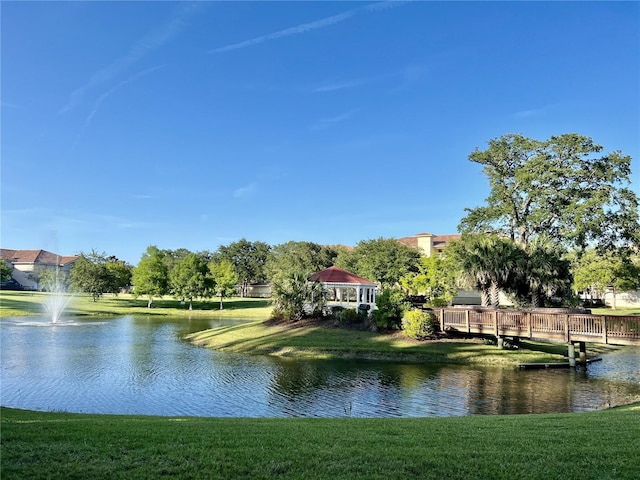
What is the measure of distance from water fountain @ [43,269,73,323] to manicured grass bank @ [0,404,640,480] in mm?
37531

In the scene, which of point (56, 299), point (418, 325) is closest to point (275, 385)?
point (418, 325)

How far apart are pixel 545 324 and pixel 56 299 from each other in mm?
46601

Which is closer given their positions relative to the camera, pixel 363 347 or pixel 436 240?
pixel 363 347

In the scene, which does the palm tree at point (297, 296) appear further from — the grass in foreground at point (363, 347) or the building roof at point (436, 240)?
the building roof at point (436, 240)

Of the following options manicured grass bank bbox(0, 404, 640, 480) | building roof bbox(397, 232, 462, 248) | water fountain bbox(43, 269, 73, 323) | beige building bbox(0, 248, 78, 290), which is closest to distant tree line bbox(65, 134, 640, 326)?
manicured grass bank bbox(0, 404, 640, 480)

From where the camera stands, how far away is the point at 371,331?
88.7 feet

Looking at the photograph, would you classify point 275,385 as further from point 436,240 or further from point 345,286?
point 436,240

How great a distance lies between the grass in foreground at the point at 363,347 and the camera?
22625 millimetres

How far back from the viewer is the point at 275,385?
1680 centimetres

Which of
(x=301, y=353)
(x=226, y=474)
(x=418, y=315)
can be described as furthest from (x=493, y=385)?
(x=226, y=474)

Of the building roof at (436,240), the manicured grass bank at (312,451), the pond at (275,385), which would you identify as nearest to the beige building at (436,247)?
the building roof at (436,240)

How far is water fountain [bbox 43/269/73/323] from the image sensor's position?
4329 centimetres

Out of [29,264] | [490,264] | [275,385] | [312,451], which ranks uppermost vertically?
[29,264]

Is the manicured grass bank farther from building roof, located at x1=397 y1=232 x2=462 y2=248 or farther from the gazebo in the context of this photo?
building roof, located at x1=397 y1=232 x2=462 y2=248
